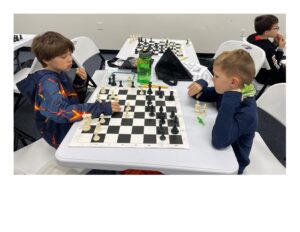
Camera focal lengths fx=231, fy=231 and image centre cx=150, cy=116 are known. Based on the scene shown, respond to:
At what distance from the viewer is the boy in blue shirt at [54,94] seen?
3.75 feet

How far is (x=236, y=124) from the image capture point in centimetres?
102

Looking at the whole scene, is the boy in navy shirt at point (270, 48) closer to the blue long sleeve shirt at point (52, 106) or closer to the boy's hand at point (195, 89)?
the boy's hand at point (195, 89)

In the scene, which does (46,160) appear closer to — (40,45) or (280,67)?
(40,45)

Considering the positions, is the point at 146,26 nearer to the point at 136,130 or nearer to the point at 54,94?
the point at 54,94

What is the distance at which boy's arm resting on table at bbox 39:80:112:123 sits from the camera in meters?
1.13

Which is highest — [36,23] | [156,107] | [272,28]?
[36,23]

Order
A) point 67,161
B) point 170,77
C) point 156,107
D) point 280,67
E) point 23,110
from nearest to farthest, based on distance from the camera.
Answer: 1. point 67,161
2. point 156,107
3. point 170,77
4. point 280,67
5. point 23,110

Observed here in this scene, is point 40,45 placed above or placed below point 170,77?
above

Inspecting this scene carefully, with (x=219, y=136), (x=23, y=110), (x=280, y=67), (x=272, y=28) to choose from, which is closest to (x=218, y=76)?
(x=219, y=136)

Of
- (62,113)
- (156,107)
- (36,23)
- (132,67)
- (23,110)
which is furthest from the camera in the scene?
(36,23)

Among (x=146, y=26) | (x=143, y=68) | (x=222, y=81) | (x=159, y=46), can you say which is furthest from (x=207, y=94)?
(x=146, y=26)

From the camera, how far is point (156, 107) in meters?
1.27

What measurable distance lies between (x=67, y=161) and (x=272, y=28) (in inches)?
93.0

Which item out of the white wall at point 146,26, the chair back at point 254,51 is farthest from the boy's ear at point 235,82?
the white wall at point 146,26
